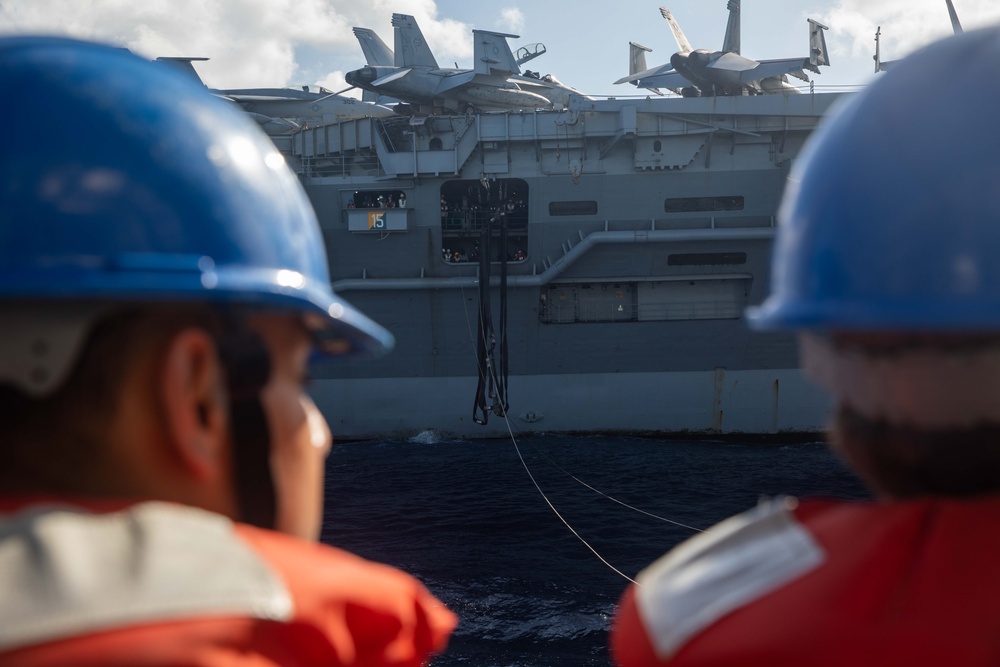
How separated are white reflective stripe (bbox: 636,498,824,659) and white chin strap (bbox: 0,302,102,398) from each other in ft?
2.30

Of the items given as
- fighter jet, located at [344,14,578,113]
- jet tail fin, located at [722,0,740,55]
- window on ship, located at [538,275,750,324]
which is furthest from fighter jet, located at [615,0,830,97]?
window on ship, located at [538,275,750,324]

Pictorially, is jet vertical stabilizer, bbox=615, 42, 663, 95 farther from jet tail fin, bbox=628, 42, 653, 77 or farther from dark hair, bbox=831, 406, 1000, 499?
dark hair, bbox=831, 406, 1000, 499

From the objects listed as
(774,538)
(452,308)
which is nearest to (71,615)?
(774,538)

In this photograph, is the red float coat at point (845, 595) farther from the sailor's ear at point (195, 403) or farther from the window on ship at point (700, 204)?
the window on ship at point (700, 204)

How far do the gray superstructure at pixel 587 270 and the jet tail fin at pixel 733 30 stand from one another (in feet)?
14.5

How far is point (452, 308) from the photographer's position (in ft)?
50.1

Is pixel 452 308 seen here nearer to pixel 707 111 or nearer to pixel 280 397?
pixel 707 111

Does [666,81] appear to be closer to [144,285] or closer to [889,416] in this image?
[889,416]

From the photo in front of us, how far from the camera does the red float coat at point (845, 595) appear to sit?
74 cm

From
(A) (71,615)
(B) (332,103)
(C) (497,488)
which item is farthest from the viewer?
(B) (332,103)

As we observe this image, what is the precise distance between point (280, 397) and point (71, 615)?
373mm

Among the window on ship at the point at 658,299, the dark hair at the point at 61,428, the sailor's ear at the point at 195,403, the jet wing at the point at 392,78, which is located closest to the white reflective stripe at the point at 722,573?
the sailor's ear at the point at 195,403

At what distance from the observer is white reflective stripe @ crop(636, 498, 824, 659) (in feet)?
2.75

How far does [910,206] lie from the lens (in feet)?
3.03
